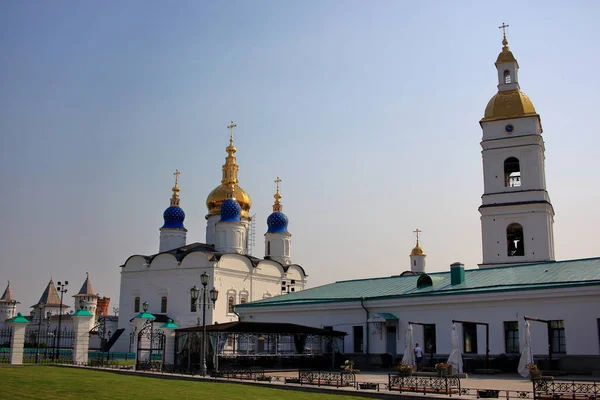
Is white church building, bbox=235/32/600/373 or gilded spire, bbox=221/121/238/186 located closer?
white church building, bbox=235/32/600/373

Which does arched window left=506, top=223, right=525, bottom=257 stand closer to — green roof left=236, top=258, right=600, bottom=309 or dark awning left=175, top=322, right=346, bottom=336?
green roof left=236, top=258, right=600, bottom=309

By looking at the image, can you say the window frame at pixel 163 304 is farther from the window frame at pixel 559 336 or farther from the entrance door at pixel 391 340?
the window frame at pixel 559 336

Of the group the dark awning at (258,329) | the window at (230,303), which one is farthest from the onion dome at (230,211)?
the dark awning at (258,329)

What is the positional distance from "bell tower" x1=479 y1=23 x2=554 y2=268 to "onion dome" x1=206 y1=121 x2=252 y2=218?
80.9 feet

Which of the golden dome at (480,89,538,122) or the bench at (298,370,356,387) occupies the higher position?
the golden dome at (480,89,538,122)

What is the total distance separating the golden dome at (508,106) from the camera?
35406mm

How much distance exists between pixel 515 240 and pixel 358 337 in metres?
11.8

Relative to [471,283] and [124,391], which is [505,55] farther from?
[124,391]

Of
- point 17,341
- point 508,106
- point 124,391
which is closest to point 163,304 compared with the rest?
point 17,341

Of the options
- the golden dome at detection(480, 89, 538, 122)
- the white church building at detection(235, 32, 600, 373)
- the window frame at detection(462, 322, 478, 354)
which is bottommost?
the window frame at detection(462, 322, 478, 354)

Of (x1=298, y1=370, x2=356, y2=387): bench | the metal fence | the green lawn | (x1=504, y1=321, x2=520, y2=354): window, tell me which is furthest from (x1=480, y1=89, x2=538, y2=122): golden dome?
the metal fence

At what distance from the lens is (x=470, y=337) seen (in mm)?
24844

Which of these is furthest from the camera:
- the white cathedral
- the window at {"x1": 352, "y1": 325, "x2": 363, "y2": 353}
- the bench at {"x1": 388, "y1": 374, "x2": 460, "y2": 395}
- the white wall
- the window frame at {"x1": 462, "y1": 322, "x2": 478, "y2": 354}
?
the white cathedral

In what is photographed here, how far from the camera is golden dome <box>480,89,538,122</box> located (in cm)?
3541
